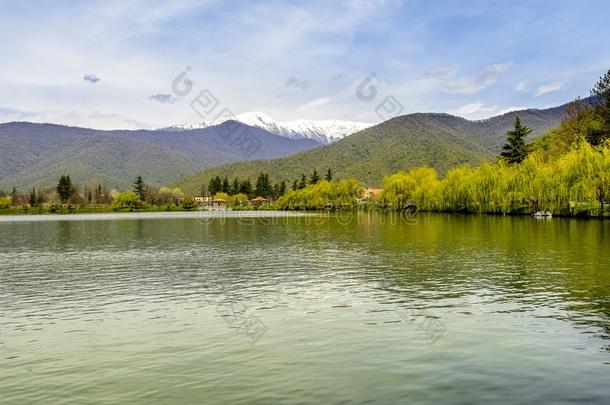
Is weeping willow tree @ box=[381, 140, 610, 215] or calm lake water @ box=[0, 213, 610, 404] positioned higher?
weeping willow tree @ box=[381, 140, 610, 215]

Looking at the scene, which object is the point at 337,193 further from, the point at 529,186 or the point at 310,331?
the point at 310,331

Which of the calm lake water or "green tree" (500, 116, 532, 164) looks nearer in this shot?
the calm lake water

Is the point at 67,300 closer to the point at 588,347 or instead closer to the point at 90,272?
the point at 90,272

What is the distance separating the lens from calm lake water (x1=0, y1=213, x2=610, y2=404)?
1417cm

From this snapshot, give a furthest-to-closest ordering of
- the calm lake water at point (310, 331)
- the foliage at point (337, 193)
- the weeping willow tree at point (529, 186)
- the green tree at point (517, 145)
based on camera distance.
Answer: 1. the foliage at point (337, 193)
2. the green tree at point (517, 145)
3. the weeping willow tree at point (529, 186)
4. the calm lake water at point (310, 331)

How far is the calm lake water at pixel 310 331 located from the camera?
1417 centimetres

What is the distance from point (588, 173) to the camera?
8112 centimetres

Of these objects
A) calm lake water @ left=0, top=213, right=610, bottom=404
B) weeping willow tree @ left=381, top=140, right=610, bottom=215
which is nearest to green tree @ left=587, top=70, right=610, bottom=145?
weeping willow tree @ left=381, top=140, right=610, bottom=215

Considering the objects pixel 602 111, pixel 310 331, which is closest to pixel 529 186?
pixel 602 111

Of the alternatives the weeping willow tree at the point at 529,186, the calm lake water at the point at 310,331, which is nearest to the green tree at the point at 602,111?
the weeping willow tree at the point at 529,186

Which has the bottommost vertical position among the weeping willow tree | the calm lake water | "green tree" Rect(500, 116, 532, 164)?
the calm lake water

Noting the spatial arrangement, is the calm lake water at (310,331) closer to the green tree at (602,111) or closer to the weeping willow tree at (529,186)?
the weeping willow tree at (529,186)

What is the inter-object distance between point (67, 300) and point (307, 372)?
654 inches

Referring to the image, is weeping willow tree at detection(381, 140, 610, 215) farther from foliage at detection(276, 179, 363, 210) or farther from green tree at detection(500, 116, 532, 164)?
foliage at detection(276, 179, 363, 210)
